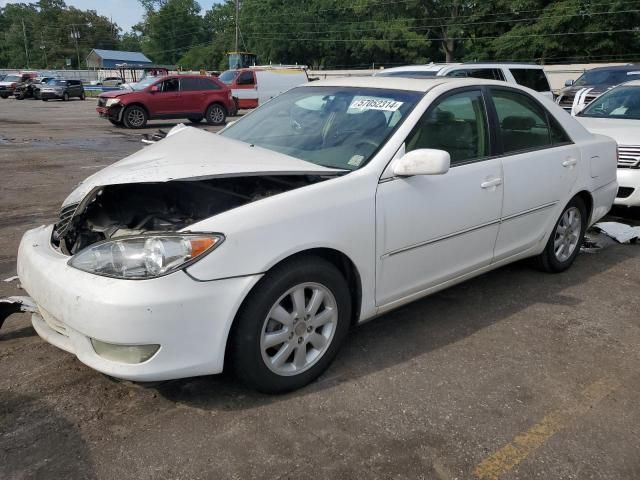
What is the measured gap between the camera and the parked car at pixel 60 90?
1298 inches

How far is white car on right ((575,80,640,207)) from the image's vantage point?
19.9 ft

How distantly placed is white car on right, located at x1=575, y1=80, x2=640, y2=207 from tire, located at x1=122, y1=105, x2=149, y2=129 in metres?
13.9

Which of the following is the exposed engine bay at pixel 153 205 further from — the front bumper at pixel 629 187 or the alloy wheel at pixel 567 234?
the front bumper at pixel 629 187

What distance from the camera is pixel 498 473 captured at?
2.35 m

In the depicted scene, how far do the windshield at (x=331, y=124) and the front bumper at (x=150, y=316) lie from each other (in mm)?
1095

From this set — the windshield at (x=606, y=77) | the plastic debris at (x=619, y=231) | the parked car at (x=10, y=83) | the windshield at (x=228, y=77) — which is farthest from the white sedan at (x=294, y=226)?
the parked car at (x=10, y=83)

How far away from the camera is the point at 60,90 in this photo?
33406 millimetres

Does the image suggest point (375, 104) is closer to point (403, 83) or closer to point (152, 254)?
→ point (403, 83)

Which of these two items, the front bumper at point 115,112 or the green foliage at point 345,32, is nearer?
the front bumper at point 115,112

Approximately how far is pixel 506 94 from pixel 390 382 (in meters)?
2.31

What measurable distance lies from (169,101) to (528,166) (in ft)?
52.8

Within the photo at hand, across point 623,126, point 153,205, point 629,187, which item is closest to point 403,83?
point 153,205

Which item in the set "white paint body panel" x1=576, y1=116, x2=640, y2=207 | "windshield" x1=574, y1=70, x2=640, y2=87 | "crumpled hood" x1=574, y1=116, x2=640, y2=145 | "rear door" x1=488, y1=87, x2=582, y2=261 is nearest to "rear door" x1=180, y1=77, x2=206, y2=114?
"windshield" x1=574, y1=70, x2=640, y2=87

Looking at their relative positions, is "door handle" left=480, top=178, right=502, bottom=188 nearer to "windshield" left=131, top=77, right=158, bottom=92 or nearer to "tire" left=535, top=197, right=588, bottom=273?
"tire" left=535, top=197, right=588, bottom=273
